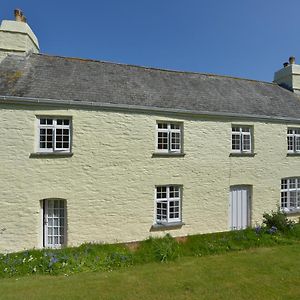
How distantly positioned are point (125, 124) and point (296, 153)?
32.5ft

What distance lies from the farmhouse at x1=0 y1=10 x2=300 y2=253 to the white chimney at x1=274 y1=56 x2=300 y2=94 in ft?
10.2

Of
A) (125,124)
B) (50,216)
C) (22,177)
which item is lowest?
(50,216)

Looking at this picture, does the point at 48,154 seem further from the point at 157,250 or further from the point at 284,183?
the point at 284,183

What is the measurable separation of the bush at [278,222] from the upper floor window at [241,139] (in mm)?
A: 3468

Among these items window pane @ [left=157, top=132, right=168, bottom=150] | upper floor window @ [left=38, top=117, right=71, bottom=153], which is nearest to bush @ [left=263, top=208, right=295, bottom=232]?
window pane @ [left=157, top=132, right=168, bottom=150]

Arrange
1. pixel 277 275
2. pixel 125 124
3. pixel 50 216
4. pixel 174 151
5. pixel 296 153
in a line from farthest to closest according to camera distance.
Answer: pixel 296 153, pixel 174 151, pixel 125 124, pixel 50 216, pixel 277 275

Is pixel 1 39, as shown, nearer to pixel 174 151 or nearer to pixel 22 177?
pixel 22 177

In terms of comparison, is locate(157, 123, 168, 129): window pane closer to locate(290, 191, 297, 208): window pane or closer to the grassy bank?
the grassy bank

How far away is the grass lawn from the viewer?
759cm

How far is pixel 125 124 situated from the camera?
1154cm

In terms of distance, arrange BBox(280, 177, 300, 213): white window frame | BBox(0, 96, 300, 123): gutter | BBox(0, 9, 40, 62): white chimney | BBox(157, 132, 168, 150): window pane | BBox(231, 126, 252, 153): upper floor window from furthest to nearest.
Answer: BBox(280, 177, 300, 213): white window frame → BBox(231, 126, 252, 153): upper floor window → BBox(157, 132, 168, 150): window pane → BBox(0, 9, 40, 62): white chimney → BBox(0, 96, 300, 123): gutter

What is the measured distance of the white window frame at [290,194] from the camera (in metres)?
14.6

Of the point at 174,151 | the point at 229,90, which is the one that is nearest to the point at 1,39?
the point at 174,151

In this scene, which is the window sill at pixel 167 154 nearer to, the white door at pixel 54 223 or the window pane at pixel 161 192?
the window pane at pixel 161 192
